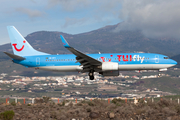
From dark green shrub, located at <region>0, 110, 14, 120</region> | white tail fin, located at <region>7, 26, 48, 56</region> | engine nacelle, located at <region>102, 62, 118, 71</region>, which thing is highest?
white tail fin, located at <region>7, 26, 48, 56</region>

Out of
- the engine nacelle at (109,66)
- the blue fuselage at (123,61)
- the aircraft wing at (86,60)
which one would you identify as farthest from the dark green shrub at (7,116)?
the engine nacelle at (109,66)

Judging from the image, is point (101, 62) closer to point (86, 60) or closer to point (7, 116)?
point (86, 60)

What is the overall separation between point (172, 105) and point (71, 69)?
1919 centimetres

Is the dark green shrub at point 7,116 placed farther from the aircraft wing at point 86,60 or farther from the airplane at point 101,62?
the airplane at point 101,62

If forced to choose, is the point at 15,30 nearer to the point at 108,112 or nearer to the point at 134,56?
the point at 134,56

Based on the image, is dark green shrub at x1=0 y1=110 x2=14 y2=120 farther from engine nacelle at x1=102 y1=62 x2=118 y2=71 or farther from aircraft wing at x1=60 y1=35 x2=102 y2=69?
engine nacelle at x1=102 y1=62 x2=118 y2=71

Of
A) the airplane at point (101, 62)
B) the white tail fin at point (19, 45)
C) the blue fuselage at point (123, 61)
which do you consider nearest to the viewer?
the airplane at point (101, 62)

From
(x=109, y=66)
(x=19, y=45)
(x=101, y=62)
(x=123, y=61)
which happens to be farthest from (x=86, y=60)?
(x=19, y=45)

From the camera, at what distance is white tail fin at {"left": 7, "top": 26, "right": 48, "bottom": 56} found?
48062 mm

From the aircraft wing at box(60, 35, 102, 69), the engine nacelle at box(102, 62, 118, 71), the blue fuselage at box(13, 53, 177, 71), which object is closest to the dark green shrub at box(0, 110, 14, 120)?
the aircraft wing at box(60, 35, 102, 69)

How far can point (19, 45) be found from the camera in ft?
160

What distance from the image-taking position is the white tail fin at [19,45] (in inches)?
1892

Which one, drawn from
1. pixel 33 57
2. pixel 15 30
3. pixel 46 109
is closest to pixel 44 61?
A: pixel 33 57

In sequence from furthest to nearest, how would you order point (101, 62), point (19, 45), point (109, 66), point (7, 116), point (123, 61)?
point (19, 45) < point (123, 61) < point (101, 62) < point (109, 66) < point (7, 116)
